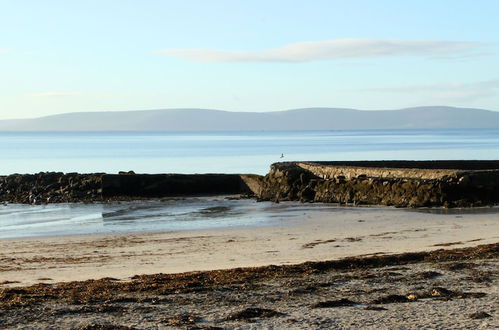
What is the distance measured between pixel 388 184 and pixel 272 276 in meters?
13.8

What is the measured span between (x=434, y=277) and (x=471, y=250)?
104 inches

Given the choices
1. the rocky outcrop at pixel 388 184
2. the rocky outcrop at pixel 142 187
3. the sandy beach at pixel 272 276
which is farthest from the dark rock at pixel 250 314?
the rocky outcrop at pixel 142 187

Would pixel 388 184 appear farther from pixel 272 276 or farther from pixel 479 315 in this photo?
pixel 479 315

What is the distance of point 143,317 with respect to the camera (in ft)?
32.2

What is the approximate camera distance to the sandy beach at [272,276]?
31.7 feet

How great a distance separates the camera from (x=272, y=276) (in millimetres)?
12398

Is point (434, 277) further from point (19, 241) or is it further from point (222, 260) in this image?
point (19, 241)

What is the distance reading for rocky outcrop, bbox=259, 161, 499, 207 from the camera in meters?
23.7

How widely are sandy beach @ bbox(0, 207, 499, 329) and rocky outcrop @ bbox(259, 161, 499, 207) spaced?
288 cm

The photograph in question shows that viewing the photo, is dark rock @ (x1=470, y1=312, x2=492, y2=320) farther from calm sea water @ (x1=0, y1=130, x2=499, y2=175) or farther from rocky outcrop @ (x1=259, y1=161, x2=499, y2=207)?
calm sea water @ (x1=0, y1=130, x2=499, y2=175)

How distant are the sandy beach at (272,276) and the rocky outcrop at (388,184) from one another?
288 cm

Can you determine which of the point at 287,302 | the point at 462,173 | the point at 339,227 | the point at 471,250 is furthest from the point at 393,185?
the point at 287,302

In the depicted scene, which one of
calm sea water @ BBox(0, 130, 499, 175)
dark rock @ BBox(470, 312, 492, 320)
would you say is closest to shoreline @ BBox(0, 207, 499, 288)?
dark rock @ BBox(470, 312, 492, 320)

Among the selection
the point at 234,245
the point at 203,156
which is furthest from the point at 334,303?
the point at 203,156
